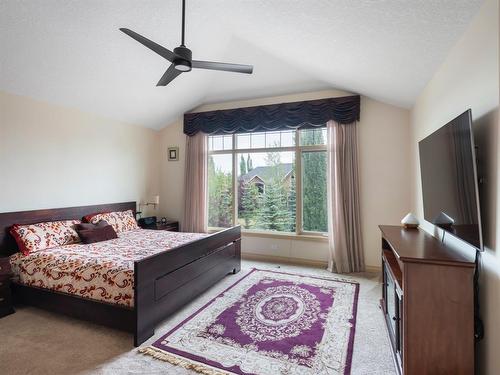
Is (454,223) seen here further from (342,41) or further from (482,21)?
(342,41)

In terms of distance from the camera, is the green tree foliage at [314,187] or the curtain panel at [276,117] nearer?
→ the curtain panel at [276,117]

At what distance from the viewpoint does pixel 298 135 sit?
181 inches

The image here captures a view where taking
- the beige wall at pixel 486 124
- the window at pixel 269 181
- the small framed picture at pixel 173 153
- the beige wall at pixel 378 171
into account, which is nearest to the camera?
the beige wall at pixel 486 124

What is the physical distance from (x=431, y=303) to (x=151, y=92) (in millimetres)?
4326

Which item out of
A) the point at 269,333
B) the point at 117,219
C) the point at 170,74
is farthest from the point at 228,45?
the point at 269,333

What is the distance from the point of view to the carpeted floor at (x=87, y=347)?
1.96 meters

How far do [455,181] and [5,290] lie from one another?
4.12 meters

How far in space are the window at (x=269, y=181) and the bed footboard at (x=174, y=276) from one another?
50.5 inches

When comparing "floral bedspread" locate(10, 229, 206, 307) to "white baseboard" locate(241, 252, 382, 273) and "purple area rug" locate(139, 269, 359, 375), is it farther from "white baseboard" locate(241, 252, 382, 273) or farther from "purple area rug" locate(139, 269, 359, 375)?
"white baseboard" locate(241, 252, 382, 273)

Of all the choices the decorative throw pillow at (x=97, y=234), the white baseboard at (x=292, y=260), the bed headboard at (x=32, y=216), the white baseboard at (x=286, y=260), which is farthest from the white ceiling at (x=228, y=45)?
the white baseboard at (x=286, y=260)

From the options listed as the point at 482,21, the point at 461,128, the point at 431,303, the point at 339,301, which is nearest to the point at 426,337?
the point at 431,303

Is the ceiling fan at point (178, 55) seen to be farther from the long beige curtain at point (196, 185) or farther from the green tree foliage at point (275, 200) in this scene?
the long beige curtain at point (196, 185)

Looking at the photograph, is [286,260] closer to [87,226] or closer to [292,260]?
[292,260]

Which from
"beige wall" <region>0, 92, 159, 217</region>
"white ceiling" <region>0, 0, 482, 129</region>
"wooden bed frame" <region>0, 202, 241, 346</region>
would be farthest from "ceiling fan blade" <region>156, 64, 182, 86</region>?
"beige wall" <region>0, 92, 159, 217</region>
